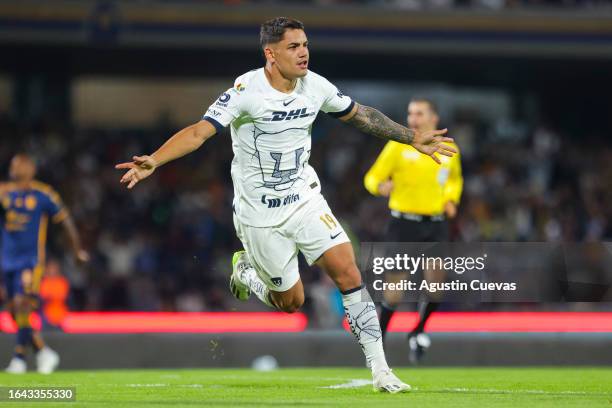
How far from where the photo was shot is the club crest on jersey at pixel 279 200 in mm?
8961

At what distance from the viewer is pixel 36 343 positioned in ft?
44.5

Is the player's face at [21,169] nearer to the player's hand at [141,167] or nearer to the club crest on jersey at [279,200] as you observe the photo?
the club crest on jersey at [279,200]

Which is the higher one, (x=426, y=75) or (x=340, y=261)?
(x=426, y=75)

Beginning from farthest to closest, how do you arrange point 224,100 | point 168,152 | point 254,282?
point 254,282 → point 224,100 → point 168,152

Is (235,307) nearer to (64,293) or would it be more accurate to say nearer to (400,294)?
(64,293)

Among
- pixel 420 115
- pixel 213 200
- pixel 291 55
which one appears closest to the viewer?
pixel 291 55

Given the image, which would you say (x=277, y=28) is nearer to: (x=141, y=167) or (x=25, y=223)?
(x=141, y=167)

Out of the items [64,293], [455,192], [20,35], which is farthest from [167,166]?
[455,192]

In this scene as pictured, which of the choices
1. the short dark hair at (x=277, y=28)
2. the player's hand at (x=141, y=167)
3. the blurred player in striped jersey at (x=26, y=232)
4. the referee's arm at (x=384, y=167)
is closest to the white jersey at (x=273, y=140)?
the short dark hair at (x=277, y=28)

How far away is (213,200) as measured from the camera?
22.4 meters

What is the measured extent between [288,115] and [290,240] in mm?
932

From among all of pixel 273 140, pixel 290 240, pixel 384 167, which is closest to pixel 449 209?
pixel 384 167

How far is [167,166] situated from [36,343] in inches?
402

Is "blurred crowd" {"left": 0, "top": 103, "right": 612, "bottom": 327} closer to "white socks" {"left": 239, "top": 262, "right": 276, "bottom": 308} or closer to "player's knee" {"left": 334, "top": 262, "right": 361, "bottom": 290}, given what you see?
"white socks" {"left": 239, "top": 262, "right": 276, "bottom": 308}
